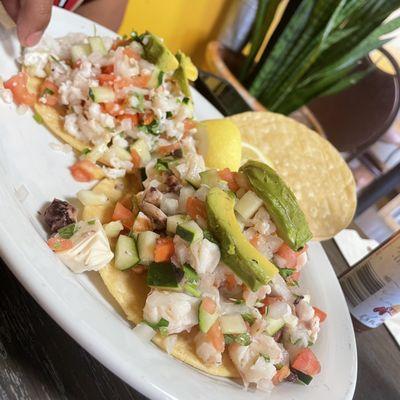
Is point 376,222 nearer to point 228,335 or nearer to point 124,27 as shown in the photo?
point 124,27

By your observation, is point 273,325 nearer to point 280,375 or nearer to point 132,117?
point 280,375

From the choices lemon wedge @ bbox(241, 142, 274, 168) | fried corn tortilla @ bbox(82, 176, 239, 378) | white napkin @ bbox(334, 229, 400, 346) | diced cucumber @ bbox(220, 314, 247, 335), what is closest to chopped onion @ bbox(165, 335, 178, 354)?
fried corn tortilla @ bbox(82, 176, 239, 378)

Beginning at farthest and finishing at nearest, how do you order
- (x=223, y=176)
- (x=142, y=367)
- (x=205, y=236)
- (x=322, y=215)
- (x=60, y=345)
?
(x=322, y=215) → (x=223, y=176) → (x=205, y=236) → (x=60, y=345) → (x=142, y=367)

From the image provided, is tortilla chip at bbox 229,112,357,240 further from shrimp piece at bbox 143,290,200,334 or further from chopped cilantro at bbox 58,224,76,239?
chopped cilantro at bbox 58,224,76,239

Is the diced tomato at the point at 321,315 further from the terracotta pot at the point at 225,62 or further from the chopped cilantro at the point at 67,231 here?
the terracotta pot at the point at 225,62

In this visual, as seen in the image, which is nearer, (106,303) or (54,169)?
(106,303)

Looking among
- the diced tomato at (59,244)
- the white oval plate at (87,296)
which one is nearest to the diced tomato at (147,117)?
the white oval plate at (87,296)

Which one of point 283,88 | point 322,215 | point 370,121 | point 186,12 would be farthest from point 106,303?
point 370,121

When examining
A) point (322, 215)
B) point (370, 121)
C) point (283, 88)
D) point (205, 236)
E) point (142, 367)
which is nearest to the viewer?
point (142, 367)
